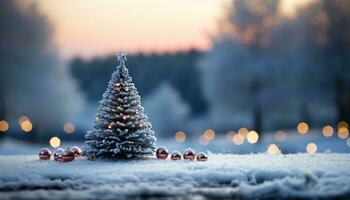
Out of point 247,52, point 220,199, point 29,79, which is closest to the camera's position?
point 220,199

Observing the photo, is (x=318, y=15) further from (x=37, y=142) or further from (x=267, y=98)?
(x=37, y=142)

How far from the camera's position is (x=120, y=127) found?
1623cm

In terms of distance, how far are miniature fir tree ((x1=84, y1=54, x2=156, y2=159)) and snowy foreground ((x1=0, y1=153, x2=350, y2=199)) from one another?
52 centimetres

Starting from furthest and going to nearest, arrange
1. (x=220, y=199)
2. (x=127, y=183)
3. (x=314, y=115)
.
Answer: (x=314, y=115)
(x=127, y=183)
(x=220, y=199)

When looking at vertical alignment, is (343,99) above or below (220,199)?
above

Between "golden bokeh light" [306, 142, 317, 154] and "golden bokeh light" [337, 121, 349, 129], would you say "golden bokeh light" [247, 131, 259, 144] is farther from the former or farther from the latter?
"golden bokeh light" [337, 121, 349, 129]

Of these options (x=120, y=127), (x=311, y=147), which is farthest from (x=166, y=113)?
(x=120, y=127)

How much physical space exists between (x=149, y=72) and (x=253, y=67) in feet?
142

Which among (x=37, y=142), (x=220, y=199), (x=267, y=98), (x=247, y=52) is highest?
(x=247, y=52)

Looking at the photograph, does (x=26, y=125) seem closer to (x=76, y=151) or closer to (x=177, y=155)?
(x=76, y=151)

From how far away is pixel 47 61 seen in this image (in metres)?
45.6

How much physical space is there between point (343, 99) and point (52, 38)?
22.4 m

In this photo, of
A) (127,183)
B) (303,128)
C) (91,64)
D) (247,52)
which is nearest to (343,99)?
(303,128)

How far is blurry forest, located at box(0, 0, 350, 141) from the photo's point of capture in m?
42.2
